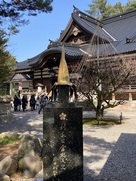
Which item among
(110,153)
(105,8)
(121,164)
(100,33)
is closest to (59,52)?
(100,33)

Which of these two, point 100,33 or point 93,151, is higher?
point 100,33

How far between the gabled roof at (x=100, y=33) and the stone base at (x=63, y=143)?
14183mm

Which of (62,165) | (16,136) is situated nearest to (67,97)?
(62,165)

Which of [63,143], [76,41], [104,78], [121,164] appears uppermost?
[76,41]

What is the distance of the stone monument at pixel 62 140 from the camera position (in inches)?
134

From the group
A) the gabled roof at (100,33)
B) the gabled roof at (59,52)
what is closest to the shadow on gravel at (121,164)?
the gabled roof at (100,33)

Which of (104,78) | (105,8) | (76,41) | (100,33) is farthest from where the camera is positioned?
(105,8)

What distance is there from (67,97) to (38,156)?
2706 millimetres

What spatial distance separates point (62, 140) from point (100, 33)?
20.0 metres

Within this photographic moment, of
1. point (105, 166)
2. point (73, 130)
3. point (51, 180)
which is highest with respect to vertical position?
point (73, 130)

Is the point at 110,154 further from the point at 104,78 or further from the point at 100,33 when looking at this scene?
the point at 100,33

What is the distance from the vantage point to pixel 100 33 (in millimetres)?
22062

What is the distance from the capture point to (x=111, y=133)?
911 centimetres

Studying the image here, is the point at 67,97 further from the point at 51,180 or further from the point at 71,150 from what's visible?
the point at 51,180
